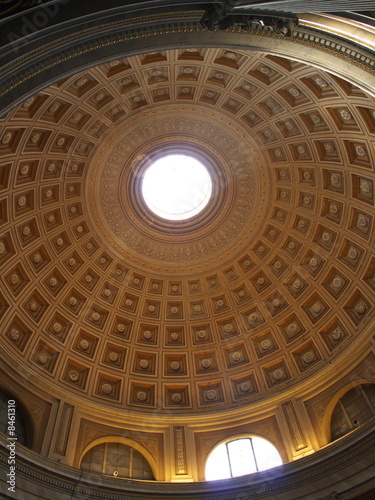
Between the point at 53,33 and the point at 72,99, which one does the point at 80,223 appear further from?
the point at 53,33

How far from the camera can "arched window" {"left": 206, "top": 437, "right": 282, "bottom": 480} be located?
59.0ft

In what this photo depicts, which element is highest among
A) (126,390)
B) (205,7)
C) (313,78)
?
(313,78)

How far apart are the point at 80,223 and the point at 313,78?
41.7 ft

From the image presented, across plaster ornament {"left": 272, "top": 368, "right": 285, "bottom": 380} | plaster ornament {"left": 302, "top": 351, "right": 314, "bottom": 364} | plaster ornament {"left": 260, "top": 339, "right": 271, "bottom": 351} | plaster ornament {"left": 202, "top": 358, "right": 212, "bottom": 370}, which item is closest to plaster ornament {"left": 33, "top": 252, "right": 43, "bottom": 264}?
plaster ornament {"left": 202, "top": 358, "right": 212, "bottom": 370}

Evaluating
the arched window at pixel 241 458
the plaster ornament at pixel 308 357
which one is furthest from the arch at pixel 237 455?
the plaster ornament at pixel 308 357

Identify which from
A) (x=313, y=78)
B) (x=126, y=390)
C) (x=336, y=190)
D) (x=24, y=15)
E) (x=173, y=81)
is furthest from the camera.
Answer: (x=126, y=390)

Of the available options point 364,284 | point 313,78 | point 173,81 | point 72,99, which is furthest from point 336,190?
point 72,99

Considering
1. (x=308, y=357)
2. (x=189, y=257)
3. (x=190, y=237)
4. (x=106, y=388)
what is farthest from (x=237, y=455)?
(x=190, y=237)

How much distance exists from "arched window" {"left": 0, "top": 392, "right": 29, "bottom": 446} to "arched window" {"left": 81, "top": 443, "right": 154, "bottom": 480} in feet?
8.98

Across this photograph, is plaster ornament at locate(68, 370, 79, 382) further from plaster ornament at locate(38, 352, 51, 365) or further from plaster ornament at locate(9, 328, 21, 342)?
plaster ornament at locate(9, 328, 21, 342)

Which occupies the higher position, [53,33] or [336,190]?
[336,190]

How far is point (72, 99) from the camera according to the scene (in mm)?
16391

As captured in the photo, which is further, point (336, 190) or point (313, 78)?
point (336, 190)

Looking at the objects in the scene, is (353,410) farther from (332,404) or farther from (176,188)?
(176,188)
